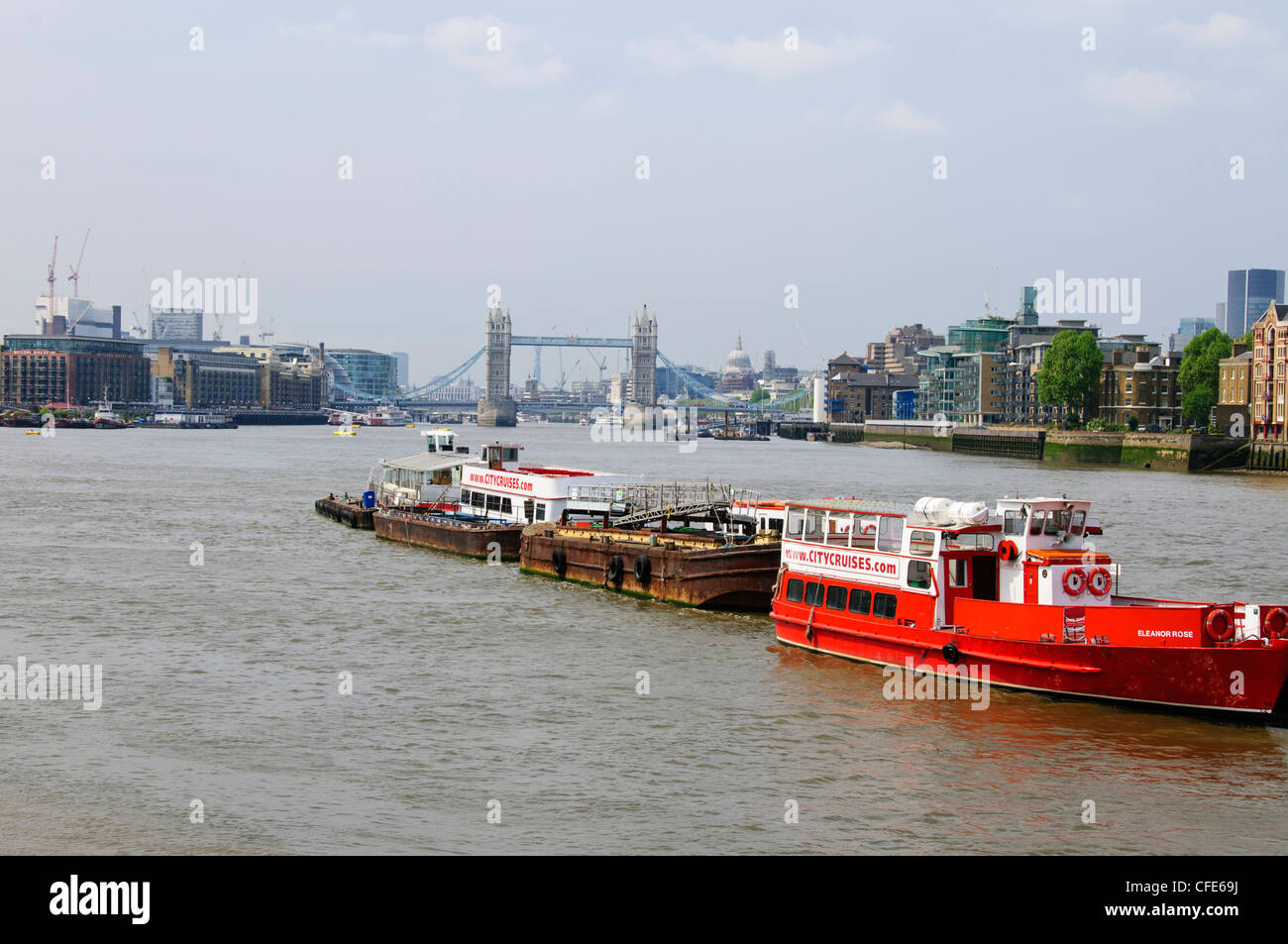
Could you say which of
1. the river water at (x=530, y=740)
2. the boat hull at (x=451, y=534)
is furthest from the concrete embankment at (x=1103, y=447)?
the boat hull at (x=451, y=534)

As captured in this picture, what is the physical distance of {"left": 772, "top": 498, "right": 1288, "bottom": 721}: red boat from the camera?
749 inches

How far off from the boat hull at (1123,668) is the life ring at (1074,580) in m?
1.26

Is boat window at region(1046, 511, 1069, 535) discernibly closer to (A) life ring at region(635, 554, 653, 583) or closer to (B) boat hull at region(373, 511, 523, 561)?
(A) life ring at region(635, 554, 653, 583)

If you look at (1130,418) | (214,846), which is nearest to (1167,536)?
(214,846)

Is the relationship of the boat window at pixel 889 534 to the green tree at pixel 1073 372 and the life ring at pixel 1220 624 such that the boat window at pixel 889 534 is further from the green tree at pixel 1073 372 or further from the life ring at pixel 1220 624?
the green tree at pixel 1073 372

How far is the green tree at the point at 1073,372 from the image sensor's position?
119 meters

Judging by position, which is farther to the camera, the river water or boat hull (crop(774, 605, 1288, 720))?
boat hull (crop(774, 605, 1288, 720))

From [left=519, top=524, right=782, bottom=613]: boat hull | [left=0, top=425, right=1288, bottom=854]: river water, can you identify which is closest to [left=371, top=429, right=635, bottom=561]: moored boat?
[left=519, top=524, right=782, bottom=613]: boat hull

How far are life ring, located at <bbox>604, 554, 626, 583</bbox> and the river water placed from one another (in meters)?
0.82

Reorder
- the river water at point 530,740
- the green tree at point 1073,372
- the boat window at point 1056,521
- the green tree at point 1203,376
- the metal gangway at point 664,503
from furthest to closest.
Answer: the green tree at point 1073,372 < the green tree at point 1203,376 < the metal gangway at point 664,503 < the boat window at point 1056,521 < the river water at point 530,740

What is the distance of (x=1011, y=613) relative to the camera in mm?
20734

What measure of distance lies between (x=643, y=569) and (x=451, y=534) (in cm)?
1210
